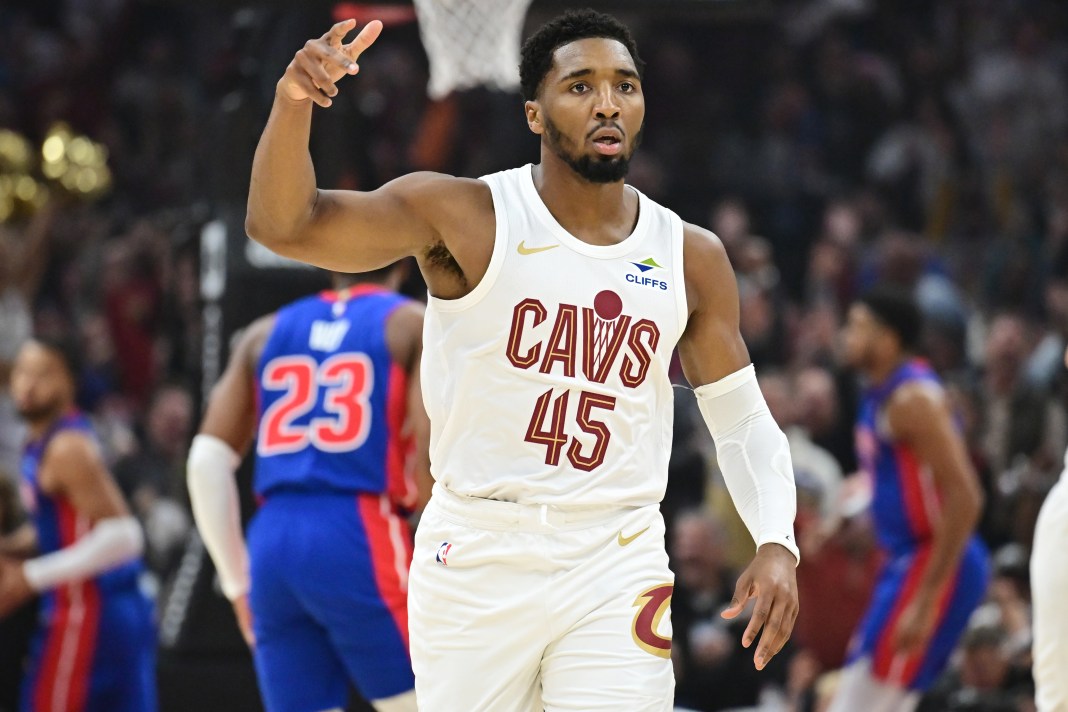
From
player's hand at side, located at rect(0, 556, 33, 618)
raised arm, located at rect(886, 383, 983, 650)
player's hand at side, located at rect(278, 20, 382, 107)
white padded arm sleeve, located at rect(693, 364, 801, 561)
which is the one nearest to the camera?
player's hand at side, located at rect(278, 20, 382, 107)

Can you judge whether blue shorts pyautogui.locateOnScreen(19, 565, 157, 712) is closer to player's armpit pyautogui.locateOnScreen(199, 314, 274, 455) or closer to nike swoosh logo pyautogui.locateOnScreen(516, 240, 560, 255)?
player's armpit pyautogui.locateOnScreen(199, 314, 274, 455)

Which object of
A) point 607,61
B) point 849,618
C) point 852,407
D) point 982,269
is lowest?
point 849,618

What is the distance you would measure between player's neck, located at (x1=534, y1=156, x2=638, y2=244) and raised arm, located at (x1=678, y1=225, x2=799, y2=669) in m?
0.20

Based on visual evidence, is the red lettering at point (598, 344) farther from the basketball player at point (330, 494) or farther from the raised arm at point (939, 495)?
the raised arm at point (939, 495)

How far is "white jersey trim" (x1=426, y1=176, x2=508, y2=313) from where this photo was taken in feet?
11.6

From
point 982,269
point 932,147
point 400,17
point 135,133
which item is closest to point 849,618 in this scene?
point 400,17

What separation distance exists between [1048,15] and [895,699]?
27.8 feet

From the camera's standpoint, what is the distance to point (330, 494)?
504 centimetres

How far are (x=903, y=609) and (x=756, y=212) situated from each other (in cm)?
657

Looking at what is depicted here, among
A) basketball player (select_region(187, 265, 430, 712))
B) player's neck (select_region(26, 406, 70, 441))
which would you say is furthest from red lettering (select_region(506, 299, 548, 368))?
player's neck (select_region(26, 406, 70, 441))

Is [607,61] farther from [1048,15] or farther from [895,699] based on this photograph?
[1048,15]

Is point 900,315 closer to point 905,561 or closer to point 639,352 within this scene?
point 905,561

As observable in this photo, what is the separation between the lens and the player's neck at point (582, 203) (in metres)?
3.72

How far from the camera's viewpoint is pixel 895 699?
263 inches
